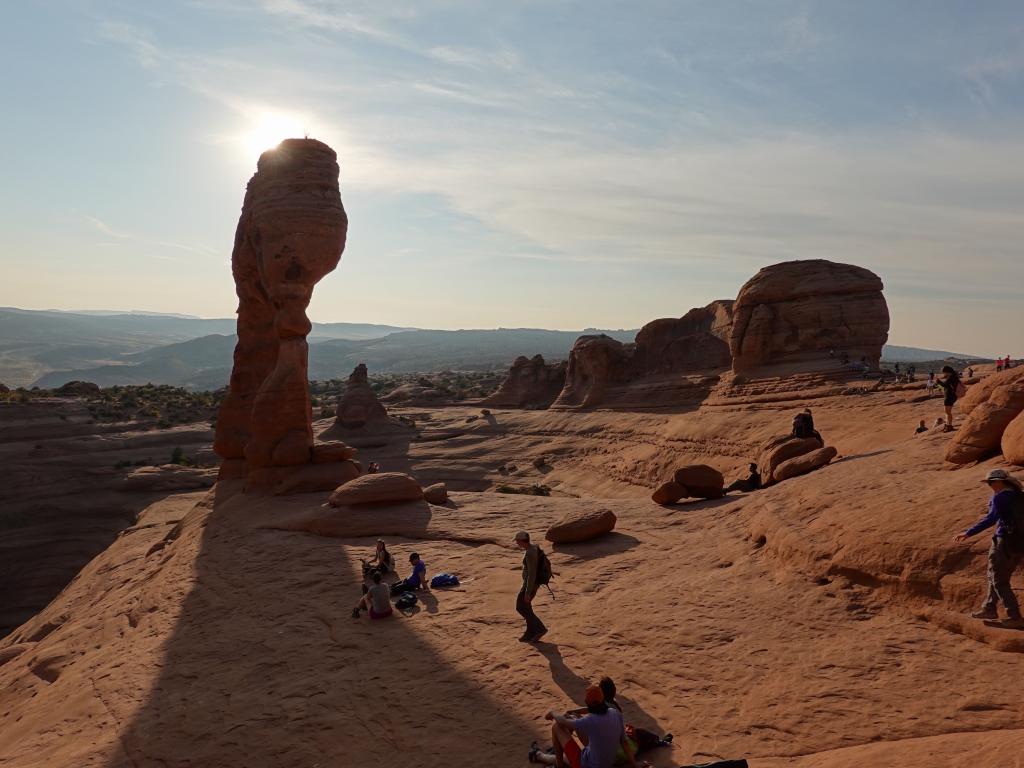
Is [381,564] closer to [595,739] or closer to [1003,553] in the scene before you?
[595,739]

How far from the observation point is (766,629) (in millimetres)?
7953

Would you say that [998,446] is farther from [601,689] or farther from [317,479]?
[317,479]

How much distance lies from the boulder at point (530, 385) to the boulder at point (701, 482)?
3713 centimetres

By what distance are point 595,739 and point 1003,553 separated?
15.4ft

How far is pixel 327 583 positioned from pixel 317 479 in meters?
8.17

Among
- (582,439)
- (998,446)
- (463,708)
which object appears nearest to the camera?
(463,708)

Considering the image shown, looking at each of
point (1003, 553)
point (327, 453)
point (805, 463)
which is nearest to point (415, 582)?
point (1003, 553)

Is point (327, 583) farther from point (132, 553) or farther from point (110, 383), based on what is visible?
point (110, 383)

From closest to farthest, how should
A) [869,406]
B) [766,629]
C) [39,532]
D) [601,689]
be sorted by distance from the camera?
[601,689], [766,629], [869,406], [39,532]

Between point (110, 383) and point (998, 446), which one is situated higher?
point (998, 446)

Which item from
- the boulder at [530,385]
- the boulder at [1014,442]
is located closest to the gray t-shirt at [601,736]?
the boulder at [1014,442]

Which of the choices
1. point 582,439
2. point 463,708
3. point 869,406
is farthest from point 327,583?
point 582,439

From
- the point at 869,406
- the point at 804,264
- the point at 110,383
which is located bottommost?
the point at 110,383

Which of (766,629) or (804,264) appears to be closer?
(766,629)
